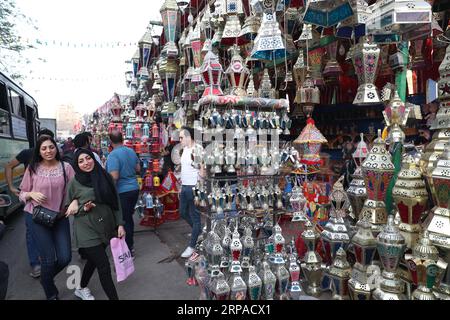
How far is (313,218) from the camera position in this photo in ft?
12.9

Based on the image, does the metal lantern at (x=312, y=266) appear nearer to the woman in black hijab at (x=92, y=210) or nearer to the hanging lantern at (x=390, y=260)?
the hanging lantern at (x=390, y=260)

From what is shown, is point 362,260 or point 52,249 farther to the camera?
point 52,249

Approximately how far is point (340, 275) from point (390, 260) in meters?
0.55

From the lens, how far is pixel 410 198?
2240mm

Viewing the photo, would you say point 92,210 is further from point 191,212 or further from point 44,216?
point 191,212

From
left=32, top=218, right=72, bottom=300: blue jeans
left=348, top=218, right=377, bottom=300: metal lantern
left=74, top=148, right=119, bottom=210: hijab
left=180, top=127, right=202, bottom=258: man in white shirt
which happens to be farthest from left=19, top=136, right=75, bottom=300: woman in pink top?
left=348, top=218, right=377, bottom=300: metal lantern

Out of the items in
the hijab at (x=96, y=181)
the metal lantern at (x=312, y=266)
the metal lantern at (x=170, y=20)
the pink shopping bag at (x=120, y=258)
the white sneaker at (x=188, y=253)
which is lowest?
the white sneaker at (x=188, y=253)

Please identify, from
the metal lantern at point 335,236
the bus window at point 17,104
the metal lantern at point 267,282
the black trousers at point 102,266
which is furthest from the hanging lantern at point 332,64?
the bus window at point 17,104

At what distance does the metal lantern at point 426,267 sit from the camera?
1.95 meters

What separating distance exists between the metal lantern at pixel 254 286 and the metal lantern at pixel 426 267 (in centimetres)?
104

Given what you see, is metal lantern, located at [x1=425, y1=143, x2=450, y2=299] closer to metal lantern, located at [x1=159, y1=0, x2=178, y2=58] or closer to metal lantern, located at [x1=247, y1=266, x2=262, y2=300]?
metal lantern, located at [x1=247, y1=266, x2=262, y2=300]

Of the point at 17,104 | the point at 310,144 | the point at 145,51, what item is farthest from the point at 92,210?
the point at 17,104

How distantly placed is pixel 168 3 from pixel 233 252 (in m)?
4.24
